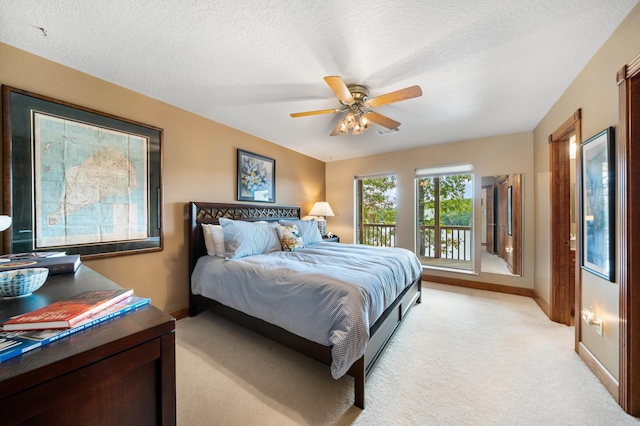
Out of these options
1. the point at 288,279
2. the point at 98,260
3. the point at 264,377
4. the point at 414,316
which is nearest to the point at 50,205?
the point at 98,260

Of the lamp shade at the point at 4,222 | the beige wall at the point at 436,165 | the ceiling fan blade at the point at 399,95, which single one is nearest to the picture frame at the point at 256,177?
the beige wall at the point at 436,165

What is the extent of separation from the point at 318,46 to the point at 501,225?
13.2 ft

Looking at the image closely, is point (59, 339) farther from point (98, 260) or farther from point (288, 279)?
point (98, 260)

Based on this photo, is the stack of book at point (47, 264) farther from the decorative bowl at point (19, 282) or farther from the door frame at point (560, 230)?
the door frame at point (560, 230)

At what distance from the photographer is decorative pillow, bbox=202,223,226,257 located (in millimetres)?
2732

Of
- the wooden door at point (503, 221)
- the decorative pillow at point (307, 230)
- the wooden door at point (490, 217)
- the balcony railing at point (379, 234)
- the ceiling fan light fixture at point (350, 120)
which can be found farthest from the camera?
the balcony railing at point (379, 234)

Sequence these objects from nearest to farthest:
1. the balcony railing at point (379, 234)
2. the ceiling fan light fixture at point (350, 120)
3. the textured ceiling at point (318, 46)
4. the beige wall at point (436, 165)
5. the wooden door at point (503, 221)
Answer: the textured ceiling at point (318, 46) → the ceiling fan light fixture at point (350, 120) → the beige wall at point (436, 165) → the wooden door at point (503, 221) → the balcony railing at point (379, 234)

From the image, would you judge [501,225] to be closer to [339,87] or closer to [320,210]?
[320,210]

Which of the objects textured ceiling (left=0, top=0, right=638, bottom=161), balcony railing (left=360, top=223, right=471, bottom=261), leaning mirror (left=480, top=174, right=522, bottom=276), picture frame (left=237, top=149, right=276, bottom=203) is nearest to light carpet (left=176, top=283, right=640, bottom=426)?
leaning mirror (left=480, top=174, right=522, bottom=276)

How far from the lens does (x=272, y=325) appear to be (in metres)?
2.00

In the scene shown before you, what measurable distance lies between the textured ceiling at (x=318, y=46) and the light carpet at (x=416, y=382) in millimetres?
2508

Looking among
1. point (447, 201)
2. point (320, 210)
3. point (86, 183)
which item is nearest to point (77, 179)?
point (86, 183)

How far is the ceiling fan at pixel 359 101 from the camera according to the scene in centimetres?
188

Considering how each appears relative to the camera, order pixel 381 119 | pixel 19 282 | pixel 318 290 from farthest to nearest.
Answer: pixel 381 119, pixel 318 290, pixel 19 282
